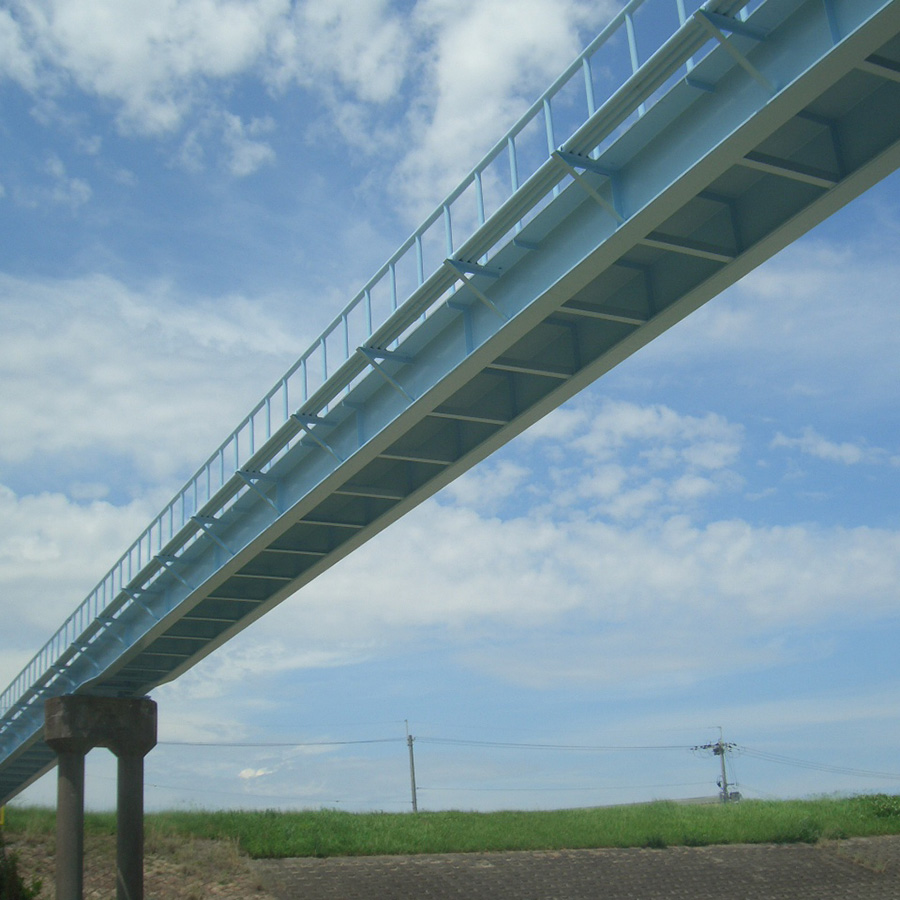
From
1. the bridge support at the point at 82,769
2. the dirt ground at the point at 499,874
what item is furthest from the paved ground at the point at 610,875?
the bridge support at the point at 82,769

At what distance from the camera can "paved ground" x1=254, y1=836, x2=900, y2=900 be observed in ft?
91.8

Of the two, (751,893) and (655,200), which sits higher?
(655,200)

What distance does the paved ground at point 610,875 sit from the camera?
2797cm

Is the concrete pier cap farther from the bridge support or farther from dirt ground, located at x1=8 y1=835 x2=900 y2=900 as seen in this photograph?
dirt ground, located at x1=8 y1=835 x2=900 y2=900

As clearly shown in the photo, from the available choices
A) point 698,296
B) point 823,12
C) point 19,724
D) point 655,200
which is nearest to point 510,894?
point 19,724

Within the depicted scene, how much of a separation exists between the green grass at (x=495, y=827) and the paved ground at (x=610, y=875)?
805mm

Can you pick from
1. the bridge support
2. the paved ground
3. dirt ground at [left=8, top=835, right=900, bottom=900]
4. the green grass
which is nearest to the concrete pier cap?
the bridge support

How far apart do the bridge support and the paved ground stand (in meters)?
3.60

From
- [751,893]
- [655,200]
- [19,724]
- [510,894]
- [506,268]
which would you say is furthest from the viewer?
[19,724]

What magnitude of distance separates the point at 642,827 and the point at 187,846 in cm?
1568

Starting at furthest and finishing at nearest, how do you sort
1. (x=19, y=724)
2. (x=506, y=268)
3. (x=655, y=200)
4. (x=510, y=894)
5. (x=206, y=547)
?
(x=19, y=724), (x=510, y=894), (x=206, y=547), (x=506, y=268), (x=655, y=200)

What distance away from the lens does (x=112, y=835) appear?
32406 mm

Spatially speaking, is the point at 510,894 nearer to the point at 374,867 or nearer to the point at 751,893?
the point at 374,867

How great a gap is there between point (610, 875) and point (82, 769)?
15.8 metres
